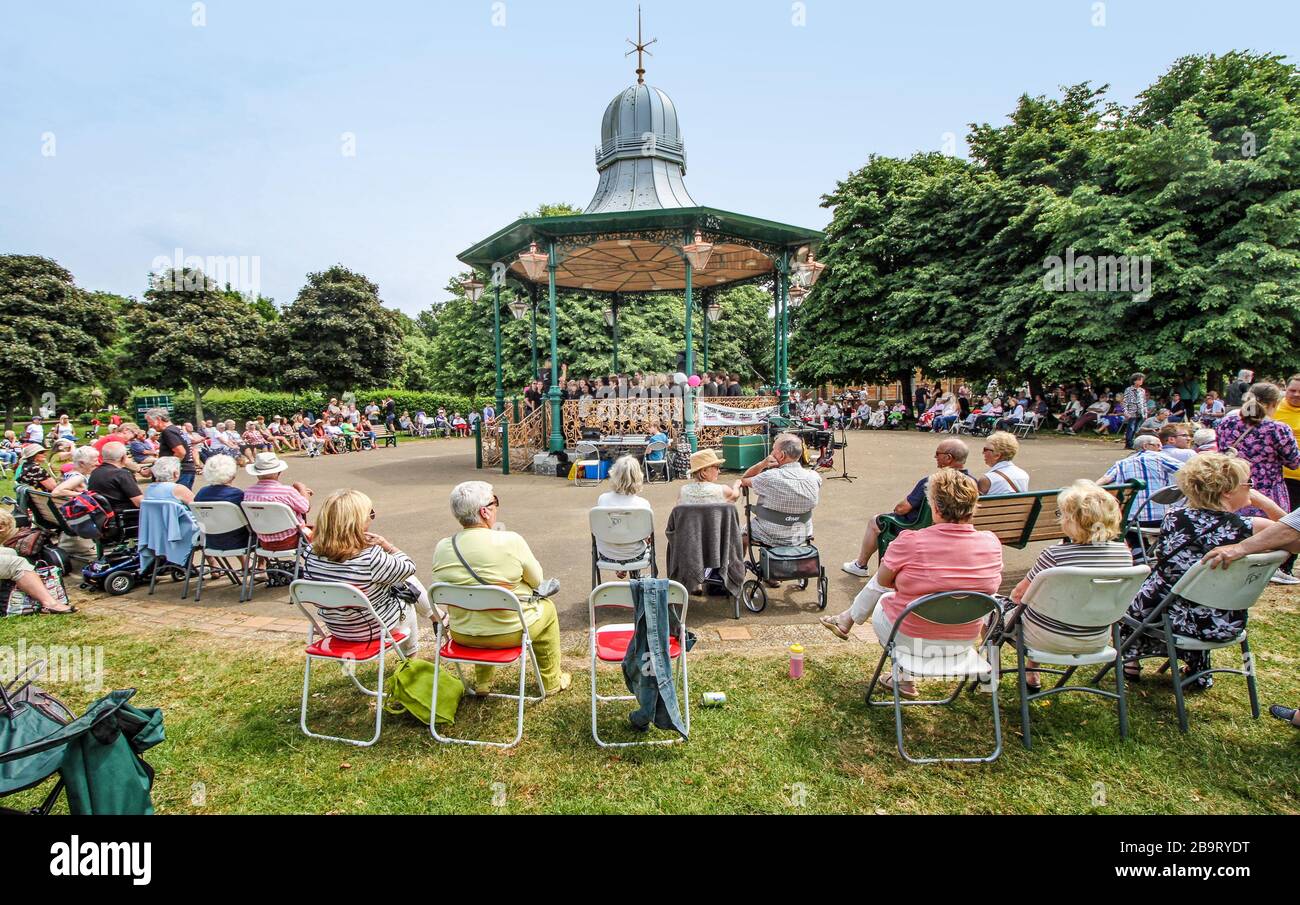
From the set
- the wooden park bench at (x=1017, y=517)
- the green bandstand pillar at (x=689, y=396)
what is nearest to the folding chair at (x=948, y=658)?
the wooden park bench at (x=1017, y=517)

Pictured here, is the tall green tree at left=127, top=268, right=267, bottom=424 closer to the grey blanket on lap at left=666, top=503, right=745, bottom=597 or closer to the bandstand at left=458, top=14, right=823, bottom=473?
the bandstand at left=458, top=14, right=823, bottom=473

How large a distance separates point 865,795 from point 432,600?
2270mm

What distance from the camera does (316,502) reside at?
1098cm

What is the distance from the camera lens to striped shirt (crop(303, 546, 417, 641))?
11.2 feet

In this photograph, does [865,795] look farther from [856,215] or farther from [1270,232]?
[856,215]

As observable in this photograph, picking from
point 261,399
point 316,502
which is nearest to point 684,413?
point 316,502

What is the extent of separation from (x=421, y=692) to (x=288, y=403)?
33374 mm

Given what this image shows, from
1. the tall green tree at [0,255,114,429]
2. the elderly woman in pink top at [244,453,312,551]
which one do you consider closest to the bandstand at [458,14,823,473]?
the elderly woman in pink top at [244,453,312,551]

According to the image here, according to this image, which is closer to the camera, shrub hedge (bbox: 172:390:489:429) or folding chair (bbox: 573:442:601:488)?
folding chair (bbox: 573:442:601:488)

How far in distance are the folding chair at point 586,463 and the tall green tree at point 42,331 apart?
28108 mm

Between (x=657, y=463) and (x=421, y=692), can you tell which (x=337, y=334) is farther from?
(x=421, y=692)

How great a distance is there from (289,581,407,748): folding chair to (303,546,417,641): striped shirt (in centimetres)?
4

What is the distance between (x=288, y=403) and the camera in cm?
3192

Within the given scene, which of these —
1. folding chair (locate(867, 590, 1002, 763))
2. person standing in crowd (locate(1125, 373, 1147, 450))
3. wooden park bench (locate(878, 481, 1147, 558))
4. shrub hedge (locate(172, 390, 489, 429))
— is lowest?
folding chair (locate(867, 590, 1002, 763))
